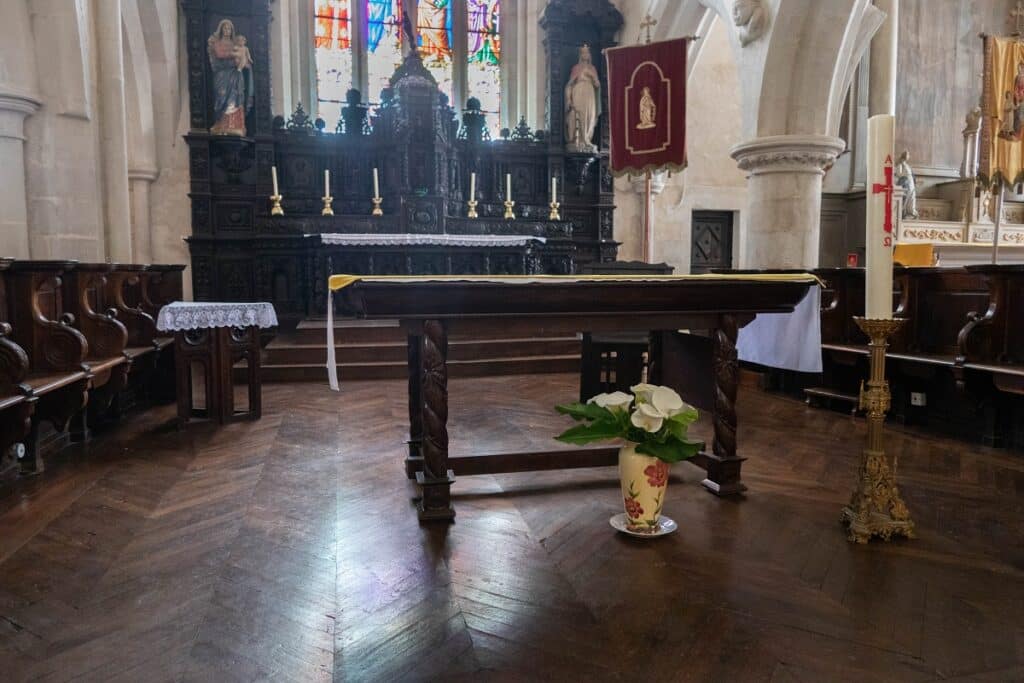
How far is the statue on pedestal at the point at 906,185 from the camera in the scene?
10.2m

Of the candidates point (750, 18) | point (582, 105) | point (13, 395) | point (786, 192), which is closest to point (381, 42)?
point (582, 105)

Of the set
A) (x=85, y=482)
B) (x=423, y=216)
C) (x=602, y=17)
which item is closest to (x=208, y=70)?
(x=423, y=216)

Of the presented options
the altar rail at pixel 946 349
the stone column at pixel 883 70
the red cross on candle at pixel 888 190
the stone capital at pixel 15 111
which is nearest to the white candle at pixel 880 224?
the red cross on candle at pixel 888 190

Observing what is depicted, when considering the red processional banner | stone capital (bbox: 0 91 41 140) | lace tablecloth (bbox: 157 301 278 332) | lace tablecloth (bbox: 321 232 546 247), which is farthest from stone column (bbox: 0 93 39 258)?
the red processional banner

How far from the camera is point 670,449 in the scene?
2496mm

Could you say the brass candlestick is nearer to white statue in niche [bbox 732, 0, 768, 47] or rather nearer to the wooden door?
white statue in niche [bbox 732, 0, 768, 47]

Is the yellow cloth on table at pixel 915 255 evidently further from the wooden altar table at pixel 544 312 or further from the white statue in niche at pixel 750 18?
the wooden altar table at pixel 544 312

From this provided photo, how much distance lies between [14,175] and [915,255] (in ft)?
25.5

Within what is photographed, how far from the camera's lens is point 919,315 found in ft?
16.0

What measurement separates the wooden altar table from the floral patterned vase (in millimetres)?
577

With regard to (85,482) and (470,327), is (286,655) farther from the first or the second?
(85,482)

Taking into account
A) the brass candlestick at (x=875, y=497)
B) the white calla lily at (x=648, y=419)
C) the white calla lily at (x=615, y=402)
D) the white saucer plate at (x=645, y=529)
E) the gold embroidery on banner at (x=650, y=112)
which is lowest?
the white saucer plate at (x=645, y=529)

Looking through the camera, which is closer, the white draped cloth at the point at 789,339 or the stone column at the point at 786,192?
the white draped cloth at the point at 789,339

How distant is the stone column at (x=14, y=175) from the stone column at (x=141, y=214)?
3.62 m
